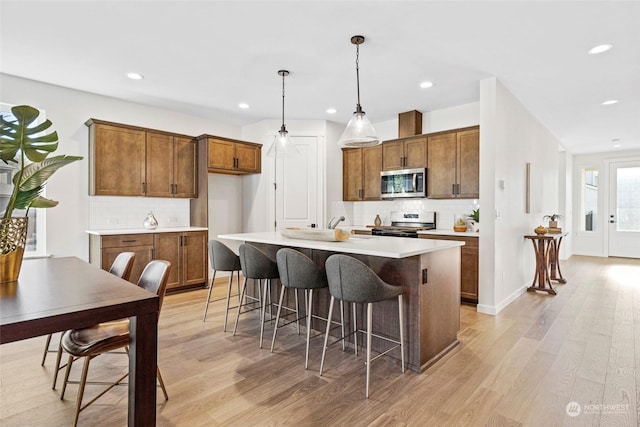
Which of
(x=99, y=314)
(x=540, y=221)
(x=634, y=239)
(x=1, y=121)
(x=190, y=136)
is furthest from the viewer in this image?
(x=634, y=239)

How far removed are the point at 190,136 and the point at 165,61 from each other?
5.95 feet

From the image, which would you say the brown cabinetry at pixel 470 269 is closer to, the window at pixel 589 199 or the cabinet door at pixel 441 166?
the cabinet door at pixel 441 166

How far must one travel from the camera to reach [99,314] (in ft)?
4.33

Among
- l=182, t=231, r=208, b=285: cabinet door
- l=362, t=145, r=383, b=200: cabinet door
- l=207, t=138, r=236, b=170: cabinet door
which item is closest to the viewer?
l=182, t=231, r=208, b=285: cabinet door

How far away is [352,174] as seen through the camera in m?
6.02

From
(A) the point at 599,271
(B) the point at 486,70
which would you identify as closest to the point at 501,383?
(B) the point at 486,70

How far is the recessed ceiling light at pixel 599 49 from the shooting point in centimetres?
314

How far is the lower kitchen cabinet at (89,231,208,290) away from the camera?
13.8 feet

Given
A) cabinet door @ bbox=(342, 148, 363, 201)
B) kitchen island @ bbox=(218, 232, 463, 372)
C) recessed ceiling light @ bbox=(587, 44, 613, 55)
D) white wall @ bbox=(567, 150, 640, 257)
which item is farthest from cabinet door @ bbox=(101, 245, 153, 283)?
white wall @ bbox=(567, 150, 640, 257)

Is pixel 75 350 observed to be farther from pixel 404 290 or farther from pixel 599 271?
pixel 599 271

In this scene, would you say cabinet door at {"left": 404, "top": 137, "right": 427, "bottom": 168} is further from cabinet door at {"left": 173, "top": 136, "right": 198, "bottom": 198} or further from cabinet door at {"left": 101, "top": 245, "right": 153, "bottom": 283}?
cabinet door at {"left": 101, "top": 245, "right": 153, "bottom": 283}

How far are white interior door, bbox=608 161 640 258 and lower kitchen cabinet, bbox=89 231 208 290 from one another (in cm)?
914

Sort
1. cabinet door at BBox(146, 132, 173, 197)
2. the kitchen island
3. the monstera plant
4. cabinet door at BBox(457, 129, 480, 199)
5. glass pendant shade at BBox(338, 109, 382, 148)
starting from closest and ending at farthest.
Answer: the monstera plant, the kitchen island, glass pendant shade at BBox(338, 109, 382, 148), cabinet door at BBox(457, 129, 480, 199), cabinet door at BBox(146, 132, 173, 197)

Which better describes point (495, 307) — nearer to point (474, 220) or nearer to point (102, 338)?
point (474, 220)
